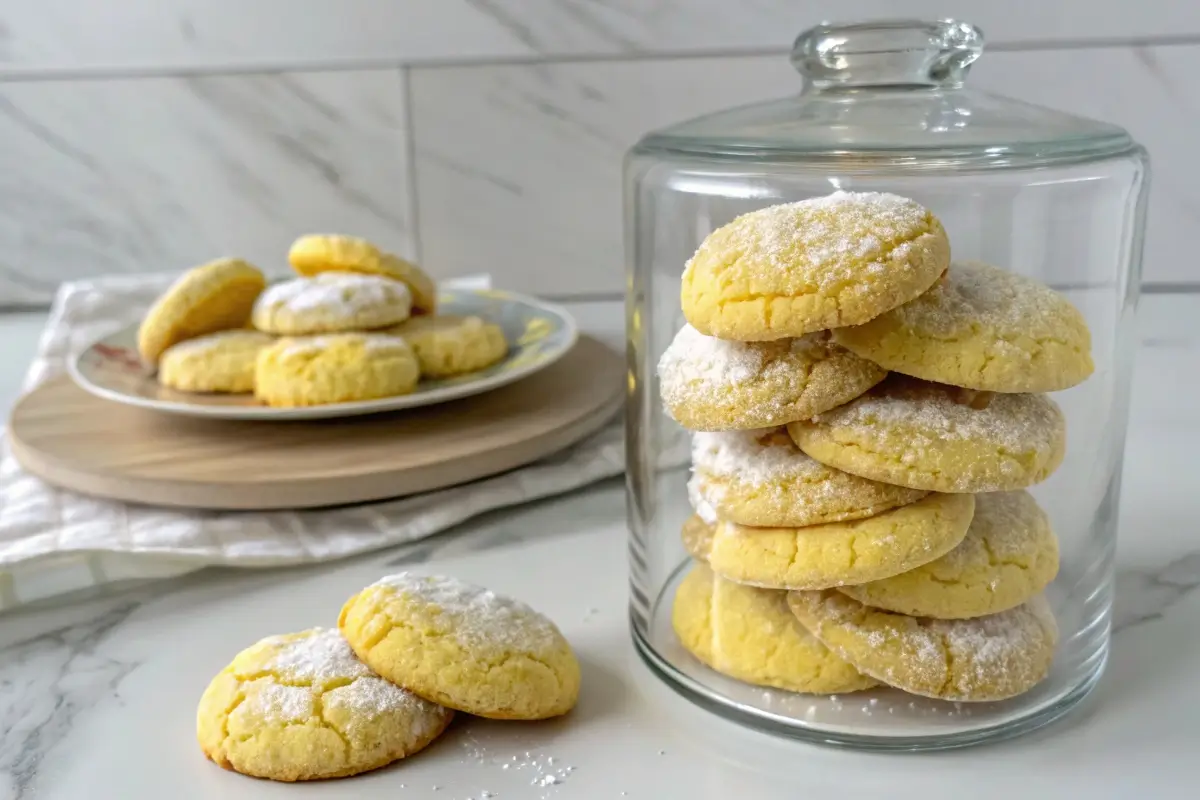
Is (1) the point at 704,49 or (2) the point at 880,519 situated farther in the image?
(1) the point at 704,49

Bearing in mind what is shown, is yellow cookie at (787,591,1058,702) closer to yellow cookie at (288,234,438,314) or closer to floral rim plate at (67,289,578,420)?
floral rim plate at (67,289,578,420)

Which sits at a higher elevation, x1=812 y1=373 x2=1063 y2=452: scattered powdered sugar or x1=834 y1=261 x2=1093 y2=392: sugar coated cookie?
x1=834 y1=261 x2=1093 y2=392: sugar coated cookie

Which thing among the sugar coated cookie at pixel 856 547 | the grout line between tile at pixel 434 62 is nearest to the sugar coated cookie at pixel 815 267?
the sugar coated cookie at pixel 856 547

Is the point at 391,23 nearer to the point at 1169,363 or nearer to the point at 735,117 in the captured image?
the point at 735,117

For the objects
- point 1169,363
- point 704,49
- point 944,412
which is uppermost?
point 704,49

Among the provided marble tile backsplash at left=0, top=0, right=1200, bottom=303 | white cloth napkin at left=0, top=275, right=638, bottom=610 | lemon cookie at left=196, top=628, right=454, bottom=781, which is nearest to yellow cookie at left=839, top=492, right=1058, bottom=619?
lemon cookie at left=196, top=628, right=454, bottom=781

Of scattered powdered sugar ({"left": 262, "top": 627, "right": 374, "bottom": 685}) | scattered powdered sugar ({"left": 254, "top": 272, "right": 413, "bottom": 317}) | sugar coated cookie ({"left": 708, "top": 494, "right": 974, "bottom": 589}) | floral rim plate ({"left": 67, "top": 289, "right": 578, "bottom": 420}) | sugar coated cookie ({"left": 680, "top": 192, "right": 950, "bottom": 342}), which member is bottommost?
floral rim plate ({"left": 67, "top": 289, "right": 578, "bottom": 420})

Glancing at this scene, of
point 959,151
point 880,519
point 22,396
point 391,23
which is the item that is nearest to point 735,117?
point 959,151
